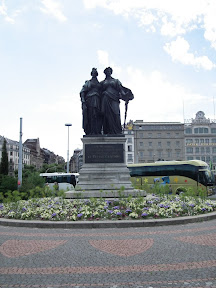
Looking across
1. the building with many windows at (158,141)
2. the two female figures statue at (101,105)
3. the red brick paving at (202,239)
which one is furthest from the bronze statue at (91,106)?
the building with many windows at (158,141)

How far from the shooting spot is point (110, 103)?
52.3 ft

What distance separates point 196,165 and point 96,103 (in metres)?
15.0

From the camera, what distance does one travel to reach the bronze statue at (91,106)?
15.8m

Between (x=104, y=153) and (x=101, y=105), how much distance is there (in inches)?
115

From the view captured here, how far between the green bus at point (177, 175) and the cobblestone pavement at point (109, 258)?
18.2m

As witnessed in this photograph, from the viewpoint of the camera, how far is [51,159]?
193250 mm

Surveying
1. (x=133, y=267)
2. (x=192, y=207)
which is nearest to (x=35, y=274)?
(x=133, y=267)

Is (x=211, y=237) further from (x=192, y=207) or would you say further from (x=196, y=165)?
(x=196, y=165)

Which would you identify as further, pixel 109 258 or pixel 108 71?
pixel 108 71

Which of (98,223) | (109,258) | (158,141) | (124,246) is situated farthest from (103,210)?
(158,141)

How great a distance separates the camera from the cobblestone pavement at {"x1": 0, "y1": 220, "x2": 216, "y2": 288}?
183 inches

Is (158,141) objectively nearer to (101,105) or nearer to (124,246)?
(101,105)

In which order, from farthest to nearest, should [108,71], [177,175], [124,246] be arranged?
1. [177,175]
2. [108,71]
3. [124,246]

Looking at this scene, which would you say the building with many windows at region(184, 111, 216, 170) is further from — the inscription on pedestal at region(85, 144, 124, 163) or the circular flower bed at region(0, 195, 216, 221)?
the circular flower bed at region(0, 195, 216, 221)
